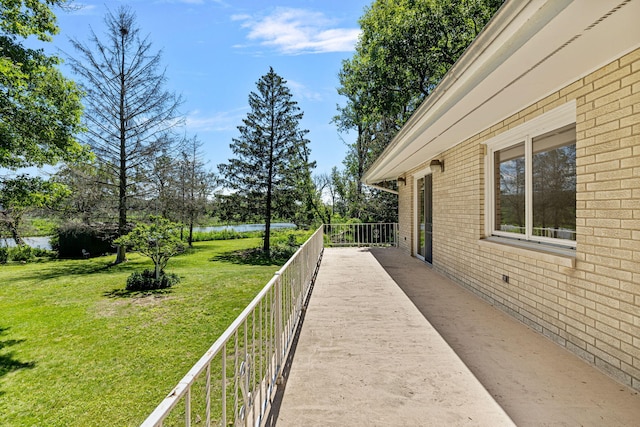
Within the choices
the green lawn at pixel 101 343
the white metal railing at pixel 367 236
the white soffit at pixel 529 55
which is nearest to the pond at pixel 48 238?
the white metal railing at pixel 367 236

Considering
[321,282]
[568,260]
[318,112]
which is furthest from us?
[318,112]

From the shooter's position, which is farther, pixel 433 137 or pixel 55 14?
pixel 55 14

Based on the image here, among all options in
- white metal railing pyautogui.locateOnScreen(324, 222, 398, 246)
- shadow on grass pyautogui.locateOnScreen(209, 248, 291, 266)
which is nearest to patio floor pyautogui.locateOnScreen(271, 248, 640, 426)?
white metal railing pyautogui.locateOnScreen(324, 222, 398, 246)

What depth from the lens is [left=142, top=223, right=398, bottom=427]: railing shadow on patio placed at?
1.10m

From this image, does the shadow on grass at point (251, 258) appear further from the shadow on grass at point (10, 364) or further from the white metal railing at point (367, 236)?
the shadow on grass at point (10, 364)

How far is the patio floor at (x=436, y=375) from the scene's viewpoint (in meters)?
1.89

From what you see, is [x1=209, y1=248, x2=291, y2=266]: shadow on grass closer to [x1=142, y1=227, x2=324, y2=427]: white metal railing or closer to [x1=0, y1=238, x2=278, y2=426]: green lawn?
[x1=0, y1=238, x2=278, y2=426]: green lawn

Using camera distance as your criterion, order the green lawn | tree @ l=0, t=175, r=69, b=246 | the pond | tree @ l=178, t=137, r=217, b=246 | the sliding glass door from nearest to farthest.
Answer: the green lawn → tree @ l=0, t=175, r=69, b=246 → the sliding glass door → the pond → tree @ l=178, t=137, r=217, b=246

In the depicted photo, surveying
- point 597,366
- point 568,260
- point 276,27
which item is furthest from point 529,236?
point 276,27

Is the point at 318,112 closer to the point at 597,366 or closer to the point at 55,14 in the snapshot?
the point at 55,14

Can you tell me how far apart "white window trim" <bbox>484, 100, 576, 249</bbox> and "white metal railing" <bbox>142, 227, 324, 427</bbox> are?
273cm

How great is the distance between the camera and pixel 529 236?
11.8ft

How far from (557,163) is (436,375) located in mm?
2432

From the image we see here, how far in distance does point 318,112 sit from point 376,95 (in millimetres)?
7029
